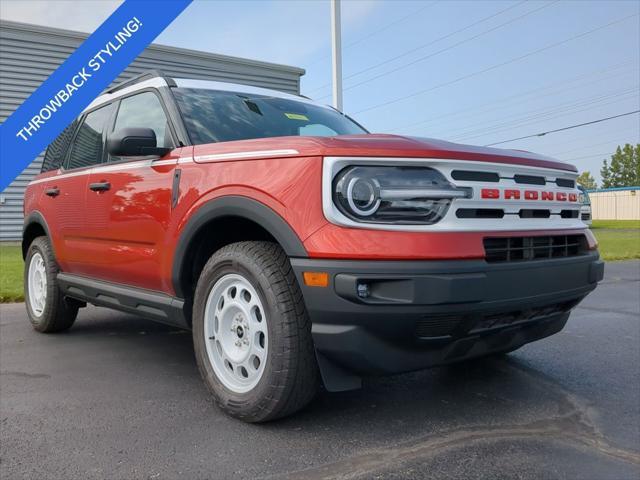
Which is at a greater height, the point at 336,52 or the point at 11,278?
the point at 336,52

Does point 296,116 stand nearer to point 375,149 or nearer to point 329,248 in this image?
point 375,149

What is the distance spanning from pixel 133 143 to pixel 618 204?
210 feet

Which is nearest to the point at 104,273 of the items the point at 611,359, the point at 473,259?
the point at 473,259

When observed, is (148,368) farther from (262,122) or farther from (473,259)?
(473,259)

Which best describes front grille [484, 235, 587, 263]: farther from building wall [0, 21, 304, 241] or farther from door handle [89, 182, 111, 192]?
building wall [0, 21, 304, 241]

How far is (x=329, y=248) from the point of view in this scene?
235 centimetres

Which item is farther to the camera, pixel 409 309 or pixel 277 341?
pixel 277 341

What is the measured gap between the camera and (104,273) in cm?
394

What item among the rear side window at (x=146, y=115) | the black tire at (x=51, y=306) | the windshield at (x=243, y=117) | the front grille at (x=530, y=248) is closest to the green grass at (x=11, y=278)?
the black tire at (x=51, y=306)

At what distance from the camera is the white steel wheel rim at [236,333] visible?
2.73 metres

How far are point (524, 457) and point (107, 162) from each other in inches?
125

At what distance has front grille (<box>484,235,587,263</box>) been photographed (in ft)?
8.08

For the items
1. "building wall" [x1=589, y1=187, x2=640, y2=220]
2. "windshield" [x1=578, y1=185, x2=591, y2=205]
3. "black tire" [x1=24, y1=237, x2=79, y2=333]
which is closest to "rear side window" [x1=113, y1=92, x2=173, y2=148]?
"black tire" [x1=24, y1=237, x2=79, y2=333]

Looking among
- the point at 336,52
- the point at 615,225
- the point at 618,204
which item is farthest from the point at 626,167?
the point at 336,52
